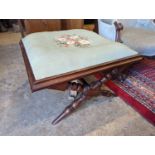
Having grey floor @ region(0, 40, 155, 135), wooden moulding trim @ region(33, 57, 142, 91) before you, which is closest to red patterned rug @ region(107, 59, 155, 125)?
grey floor @ region(0, 40, 155, 135)

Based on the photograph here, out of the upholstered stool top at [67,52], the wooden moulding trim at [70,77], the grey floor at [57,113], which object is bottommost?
the grey floor at [57,113]

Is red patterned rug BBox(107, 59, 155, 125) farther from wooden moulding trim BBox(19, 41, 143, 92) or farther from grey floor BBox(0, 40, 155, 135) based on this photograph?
wooden moulding trim BBox(19, 41, 143, 92)

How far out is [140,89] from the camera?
1.55 meters

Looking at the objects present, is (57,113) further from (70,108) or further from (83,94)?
(83,94)

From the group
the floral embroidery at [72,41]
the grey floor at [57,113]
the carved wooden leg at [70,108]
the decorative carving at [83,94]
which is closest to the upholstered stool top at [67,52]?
the floral embroidery at [72,41]

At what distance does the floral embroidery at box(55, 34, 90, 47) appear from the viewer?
53.6 inches

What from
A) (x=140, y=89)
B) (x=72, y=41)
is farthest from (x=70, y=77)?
(x=140, y=89)

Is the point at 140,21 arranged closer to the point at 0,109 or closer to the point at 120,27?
the point at 120,27

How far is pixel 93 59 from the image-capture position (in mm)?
1162

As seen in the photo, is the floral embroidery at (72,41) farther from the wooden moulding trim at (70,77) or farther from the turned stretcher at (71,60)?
the wooden moulding trim at (70,77)

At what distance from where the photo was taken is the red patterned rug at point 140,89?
1352 millimetres

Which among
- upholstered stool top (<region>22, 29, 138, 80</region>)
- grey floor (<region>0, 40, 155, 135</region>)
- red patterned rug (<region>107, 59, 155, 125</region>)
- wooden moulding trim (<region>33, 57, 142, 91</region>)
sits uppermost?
upholstered stool top (<region>22, 29, 138, 80</region>)

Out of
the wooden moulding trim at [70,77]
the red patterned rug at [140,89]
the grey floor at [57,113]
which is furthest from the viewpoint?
the red patterned rug at [140,89]
